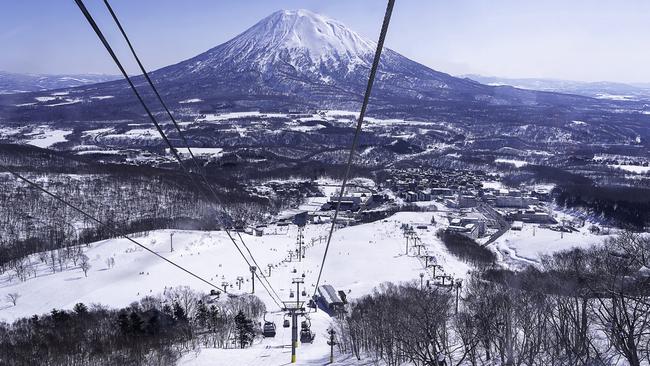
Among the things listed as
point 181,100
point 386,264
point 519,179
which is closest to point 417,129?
point 519,179

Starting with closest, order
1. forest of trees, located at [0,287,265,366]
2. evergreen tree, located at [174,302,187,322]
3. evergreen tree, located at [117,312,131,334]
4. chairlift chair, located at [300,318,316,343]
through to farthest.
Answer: forest of trees, located at [0,287,265,366] → evergreen tree, located at [117,312,131,334] → chairlift chair, located at [300,318,316,343] → evergreen tree, located at [174,302,187,322]

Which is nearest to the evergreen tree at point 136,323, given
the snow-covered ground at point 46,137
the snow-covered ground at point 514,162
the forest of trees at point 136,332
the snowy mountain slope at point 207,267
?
the forest of trees at point 136,332

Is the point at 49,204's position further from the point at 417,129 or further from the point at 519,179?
the point at 417,129

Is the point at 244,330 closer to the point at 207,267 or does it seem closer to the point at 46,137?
the point at 207,267

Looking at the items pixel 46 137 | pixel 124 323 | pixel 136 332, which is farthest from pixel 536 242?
pixel 46 137

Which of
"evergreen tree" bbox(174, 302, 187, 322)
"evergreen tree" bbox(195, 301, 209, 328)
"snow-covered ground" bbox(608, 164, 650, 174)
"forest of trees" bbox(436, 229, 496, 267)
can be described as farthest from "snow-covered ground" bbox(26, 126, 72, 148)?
"snow-covered ground" bbox(608, 164, 650, 174)

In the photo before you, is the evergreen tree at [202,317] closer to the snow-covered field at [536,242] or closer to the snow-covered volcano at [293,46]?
the snow-covered field at [536,242]

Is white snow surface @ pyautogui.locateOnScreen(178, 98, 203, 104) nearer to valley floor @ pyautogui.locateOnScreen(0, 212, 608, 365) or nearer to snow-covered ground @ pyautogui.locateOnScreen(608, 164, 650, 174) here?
snow-covered ground @ pyautogui.locateOnScreen(608, 164, 650, 174)
